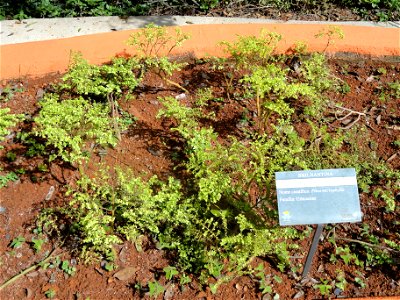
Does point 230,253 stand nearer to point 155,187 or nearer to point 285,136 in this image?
point 155,187

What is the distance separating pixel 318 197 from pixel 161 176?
52.9 inches

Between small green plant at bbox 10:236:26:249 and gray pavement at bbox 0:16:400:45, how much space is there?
2.15 metres

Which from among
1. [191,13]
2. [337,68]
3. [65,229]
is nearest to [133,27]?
[191,13]

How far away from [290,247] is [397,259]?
726 millimetres

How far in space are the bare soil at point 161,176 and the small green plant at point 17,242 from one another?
3 centimetres

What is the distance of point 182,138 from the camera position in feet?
14.3


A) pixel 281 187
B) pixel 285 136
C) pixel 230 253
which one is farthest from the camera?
pixel 285 136

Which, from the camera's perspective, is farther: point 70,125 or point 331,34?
point 331,34

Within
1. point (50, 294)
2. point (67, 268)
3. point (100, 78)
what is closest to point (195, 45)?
point (100, 78)

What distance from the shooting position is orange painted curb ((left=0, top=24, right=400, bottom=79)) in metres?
4.72

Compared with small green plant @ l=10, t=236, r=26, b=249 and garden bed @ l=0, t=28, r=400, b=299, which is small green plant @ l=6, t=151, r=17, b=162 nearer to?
garden bed @ l=0, t=28, r=400, b=299

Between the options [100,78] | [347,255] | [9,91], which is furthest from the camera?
[9,91]

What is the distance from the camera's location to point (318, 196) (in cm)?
312

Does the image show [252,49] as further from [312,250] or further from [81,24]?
[81,24]
